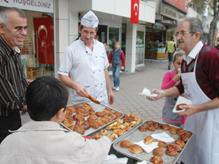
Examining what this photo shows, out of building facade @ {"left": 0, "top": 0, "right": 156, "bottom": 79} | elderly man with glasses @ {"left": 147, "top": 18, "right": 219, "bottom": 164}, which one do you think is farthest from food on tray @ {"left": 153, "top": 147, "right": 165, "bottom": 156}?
building facade @ {"left": 0, "top": 0, "right": 156, "bottom": 79}

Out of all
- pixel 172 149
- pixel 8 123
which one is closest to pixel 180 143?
pixel 172 149

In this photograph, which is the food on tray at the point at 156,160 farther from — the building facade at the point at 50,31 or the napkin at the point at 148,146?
the building facade at the point at 50,31

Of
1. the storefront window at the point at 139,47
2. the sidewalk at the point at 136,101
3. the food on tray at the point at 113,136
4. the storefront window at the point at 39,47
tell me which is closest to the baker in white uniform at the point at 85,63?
the food on tray at the point at 113,136

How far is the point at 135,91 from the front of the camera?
8.65 m

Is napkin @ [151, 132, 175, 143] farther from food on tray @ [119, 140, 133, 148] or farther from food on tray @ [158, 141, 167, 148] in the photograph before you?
food on tray @ [119, 140, 133, 148]

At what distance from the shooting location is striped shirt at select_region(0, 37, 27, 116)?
211 centimetres

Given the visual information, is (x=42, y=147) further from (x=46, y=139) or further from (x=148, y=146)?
(x=148, y=146)

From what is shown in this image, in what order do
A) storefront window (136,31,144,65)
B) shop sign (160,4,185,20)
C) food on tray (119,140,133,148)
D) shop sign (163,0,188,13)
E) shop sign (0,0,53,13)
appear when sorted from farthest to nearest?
shop sign (163,0,188,13) < shop sign (160,4,185,20) < storefront window (136,31,144,65) < shop sign (0,0,53,13) < food on tray (119,140,133,148)

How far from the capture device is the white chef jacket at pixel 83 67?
2869 mm

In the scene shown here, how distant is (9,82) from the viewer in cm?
214

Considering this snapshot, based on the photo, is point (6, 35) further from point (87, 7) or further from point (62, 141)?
point (87, 7)

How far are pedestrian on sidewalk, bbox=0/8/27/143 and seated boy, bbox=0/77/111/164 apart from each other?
2.94 ft

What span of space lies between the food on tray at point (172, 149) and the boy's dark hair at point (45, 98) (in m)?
1.04

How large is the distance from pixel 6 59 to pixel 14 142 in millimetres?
1100
